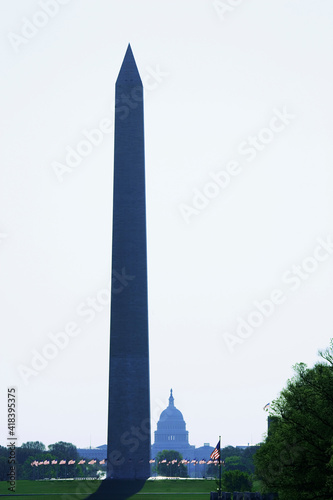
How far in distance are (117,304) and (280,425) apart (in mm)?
32832

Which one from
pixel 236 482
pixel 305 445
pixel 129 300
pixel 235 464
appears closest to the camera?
pixel 305 445

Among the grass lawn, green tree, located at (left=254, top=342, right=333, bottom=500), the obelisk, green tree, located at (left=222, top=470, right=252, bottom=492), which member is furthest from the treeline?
green tree, located at (left=254, top=342, right=333, bottom=500)

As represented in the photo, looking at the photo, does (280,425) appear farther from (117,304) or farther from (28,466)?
→ (28,466)

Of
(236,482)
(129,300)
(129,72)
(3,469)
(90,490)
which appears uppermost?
(129,72)

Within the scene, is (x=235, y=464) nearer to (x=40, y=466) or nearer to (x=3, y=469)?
(x=40, y=466)

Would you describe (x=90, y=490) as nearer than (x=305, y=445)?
No

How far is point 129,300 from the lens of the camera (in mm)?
A: 85188

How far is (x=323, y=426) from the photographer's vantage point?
4962cm

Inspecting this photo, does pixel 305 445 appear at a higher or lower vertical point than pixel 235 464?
lower

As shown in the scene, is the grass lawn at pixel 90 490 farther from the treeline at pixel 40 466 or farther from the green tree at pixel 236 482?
the treeline at pixel 40 466

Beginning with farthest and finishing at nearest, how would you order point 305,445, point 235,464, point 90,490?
point 235,464 < point 90,490 < point 305,445

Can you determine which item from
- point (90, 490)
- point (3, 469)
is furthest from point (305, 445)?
point (3, 469)

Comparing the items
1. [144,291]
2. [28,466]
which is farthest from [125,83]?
[28,466]

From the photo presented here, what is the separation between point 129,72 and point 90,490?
124 ft
